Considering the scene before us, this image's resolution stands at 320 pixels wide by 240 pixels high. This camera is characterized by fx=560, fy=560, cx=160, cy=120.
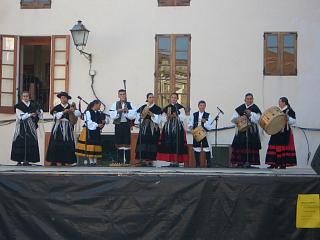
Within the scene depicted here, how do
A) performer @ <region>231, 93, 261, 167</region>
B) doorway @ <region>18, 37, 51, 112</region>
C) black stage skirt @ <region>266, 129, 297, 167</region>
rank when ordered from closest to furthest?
black stage skirt @ <region>266, 129, 297, 167</region> → performer @ <region>231, 93, 261, 167</region> → doorway @ <region>18, 37, 51, 112</region>

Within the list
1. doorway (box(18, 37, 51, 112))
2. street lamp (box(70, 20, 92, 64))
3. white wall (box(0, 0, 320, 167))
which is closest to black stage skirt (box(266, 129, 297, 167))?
white wall (box(0, 0, 320, 167))

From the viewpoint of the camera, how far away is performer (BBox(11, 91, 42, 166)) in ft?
30.1

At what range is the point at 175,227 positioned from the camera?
495 cm

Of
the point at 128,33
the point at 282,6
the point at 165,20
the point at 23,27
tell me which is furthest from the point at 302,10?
the point at 23,27

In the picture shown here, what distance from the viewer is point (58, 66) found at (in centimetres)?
1125

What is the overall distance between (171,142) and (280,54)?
9.52 feet

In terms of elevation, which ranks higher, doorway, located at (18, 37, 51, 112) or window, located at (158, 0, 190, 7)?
window, located at (158, 0, 190, 7)

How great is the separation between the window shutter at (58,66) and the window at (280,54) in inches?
154

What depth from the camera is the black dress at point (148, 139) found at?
941 cm

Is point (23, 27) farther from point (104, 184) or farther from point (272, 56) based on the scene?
point (104, 184)

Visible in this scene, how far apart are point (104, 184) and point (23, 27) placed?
7.11 metres

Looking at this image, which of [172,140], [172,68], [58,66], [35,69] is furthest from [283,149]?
[35,69]

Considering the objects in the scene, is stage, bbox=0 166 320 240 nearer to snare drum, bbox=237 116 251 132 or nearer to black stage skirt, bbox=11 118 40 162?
snare drum, bbox=237 116 251 132

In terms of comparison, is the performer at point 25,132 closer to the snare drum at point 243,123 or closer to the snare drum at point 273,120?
the snare drum at point 243,123
